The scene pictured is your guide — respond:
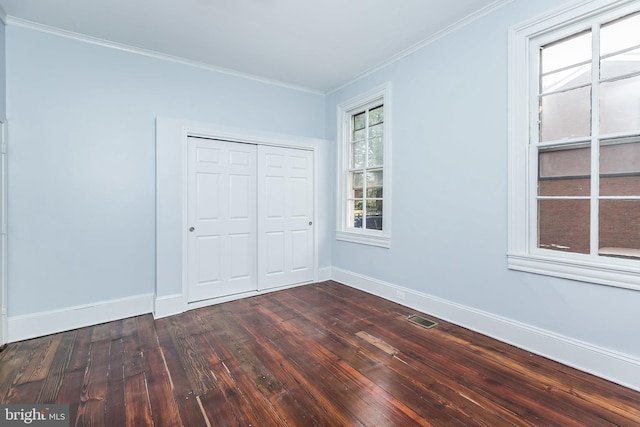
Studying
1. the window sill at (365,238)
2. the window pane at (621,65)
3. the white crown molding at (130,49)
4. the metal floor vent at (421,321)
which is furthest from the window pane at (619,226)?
the white crown molding at (130,49)

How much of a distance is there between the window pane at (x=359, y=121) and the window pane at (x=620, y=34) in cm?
251

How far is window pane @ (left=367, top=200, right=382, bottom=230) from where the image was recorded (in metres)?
4.01

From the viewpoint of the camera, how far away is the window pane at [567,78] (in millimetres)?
2286

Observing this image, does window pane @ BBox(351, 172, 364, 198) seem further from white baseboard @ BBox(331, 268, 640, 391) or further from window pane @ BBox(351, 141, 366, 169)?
white baseboard @ BBox(331, 268, 640, 391)

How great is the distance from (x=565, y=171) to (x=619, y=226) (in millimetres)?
520

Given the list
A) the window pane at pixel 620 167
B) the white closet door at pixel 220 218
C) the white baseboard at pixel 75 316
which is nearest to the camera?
the window pane at pixel 620 167

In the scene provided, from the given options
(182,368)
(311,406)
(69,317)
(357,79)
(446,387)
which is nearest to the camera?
(311,406)

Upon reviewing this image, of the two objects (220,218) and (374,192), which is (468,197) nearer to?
(374,192)

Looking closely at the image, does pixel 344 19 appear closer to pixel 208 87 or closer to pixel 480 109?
pixel 480 109

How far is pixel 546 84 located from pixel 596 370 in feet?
7.18

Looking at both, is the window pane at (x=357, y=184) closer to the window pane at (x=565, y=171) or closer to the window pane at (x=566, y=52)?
the window pane at (x=565, y=171)

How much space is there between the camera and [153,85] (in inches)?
135

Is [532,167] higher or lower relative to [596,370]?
higher

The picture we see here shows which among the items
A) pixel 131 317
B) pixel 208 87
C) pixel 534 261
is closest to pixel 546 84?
pixel 534 261
